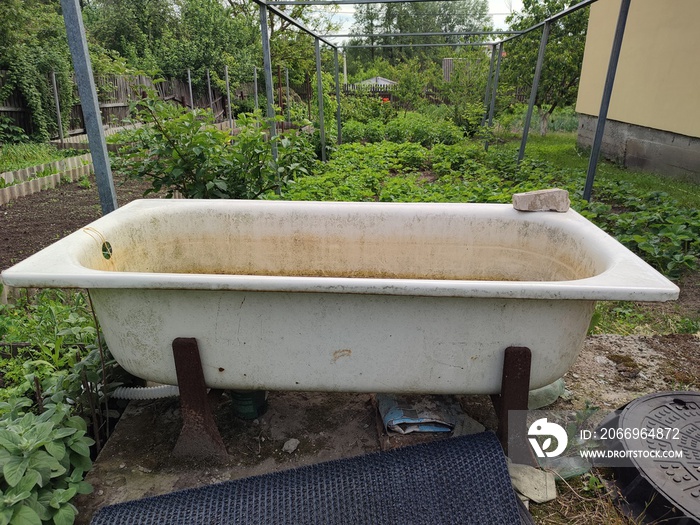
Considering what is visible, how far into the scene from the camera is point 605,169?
6.62 metres

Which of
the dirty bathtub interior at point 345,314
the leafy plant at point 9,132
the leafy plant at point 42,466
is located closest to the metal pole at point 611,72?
the dirty bathtub interior at point 345,314

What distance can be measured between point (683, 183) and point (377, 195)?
3.40 metres

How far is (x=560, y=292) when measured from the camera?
1.34m

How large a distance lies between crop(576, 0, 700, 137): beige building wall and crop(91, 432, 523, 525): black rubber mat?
526 cm

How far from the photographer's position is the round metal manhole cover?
141 centimetres

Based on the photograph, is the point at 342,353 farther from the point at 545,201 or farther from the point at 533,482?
the point at 545,201

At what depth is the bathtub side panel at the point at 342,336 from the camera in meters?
1.50

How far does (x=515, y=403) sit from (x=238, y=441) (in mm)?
998

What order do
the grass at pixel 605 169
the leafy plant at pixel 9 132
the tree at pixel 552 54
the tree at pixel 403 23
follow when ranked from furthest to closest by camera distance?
the tree at pixel 403 23, the tree at pixel 552 54, the leafy plant at pixel 9 132, the grass at pixel 605 169

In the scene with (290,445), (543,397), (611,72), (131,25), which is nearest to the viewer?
(290,445)

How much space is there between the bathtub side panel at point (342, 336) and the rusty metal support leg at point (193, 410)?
0.04 meters

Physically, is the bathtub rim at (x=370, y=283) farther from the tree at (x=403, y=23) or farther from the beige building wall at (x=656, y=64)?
the tree at (x=403, y=23)

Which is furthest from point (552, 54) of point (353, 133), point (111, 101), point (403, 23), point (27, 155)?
point (403, 23)

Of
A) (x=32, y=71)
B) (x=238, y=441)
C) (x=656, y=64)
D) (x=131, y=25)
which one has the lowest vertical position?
(x=238, y=441)
